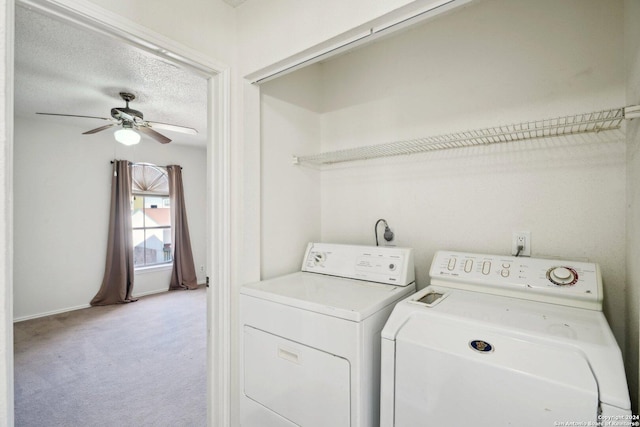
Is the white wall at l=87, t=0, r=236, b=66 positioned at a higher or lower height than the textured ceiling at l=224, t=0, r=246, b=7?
lower

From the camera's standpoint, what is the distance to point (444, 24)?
66.7 inches

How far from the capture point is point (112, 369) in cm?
265

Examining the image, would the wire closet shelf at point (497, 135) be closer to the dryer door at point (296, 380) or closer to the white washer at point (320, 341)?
the white washer at point (320, 341)

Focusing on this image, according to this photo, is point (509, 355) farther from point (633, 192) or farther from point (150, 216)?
point (150, 216)

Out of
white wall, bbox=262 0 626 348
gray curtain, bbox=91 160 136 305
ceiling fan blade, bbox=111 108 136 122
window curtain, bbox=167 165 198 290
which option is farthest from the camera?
window curtain, bbox=167 165 198 290

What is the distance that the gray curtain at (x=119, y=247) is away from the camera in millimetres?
4504

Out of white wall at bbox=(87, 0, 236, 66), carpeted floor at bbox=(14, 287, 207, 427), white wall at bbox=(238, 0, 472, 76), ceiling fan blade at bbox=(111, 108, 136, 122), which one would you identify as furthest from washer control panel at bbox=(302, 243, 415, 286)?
ceiling fan blade at bbox=(111, 108, 136, 122)

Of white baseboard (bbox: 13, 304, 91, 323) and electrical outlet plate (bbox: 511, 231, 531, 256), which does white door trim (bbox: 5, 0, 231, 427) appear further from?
white baseboard (bbox: 13, 304, 91, 323)

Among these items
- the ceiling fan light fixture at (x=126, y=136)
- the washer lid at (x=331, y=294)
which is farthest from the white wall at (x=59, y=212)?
the washer lid at (x=331, y=294)

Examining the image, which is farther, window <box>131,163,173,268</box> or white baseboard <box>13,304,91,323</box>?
window <box>131,163,173,268</box>

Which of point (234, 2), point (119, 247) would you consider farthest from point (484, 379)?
point (119, 247)

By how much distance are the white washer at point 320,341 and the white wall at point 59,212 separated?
4164mm

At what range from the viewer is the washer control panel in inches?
61.1

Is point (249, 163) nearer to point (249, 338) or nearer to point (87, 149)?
point (249, 338)
